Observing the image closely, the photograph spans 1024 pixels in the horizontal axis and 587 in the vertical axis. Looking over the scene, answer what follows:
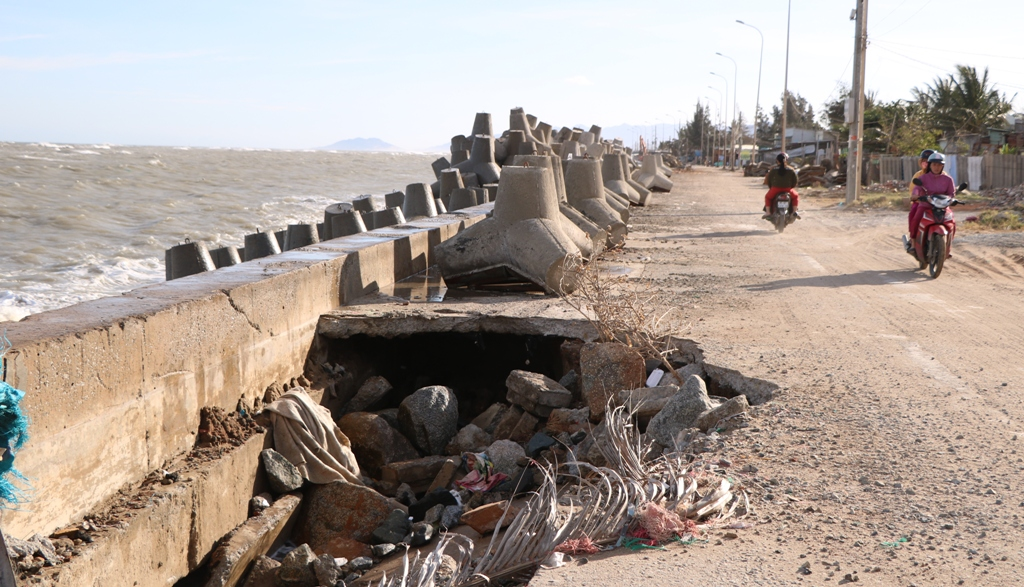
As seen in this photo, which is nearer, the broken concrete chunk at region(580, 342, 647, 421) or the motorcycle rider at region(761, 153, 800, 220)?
the broken concrete chunk at region(580, 342, 647, 421)

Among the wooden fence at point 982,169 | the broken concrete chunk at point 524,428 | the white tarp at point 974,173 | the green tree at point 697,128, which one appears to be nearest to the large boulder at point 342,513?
the broken concrete chunk at point 524,428

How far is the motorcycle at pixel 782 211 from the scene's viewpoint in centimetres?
1719

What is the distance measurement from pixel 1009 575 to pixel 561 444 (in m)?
3.20

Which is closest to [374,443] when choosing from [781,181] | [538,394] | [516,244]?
[538,394]

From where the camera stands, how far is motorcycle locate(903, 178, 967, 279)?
1071 centimetres

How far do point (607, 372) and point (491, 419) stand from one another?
123cm

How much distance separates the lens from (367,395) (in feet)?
24.3

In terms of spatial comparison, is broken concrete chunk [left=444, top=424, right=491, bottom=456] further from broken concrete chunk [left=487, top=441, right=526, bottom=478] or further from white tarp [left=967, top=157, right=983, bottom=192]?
white tarp [left=967, top=157, right=983, bottom=192]

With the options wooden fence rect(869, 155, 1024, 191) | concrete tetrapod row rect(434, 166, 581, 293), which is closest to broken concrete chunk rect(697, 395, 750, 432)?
concrete tetrapod row rect(434, 166, 581, 293)

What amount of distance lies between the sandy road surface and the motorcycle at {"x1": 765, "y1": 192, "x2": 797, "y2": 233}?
590 centimetres

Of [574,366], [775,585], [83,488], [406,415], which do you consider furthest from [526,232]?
[775,585]

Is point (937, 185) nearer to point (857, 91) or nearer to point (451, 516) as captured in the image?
point (451, 516)

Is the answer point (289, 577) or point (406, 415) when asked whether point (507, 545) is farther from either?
point (406, 415)

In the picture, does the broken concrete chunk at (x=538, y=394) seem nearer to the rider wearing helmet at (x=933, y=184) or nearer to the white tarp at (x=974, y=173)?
the rider wearing helmet at (x=933, y=184)
